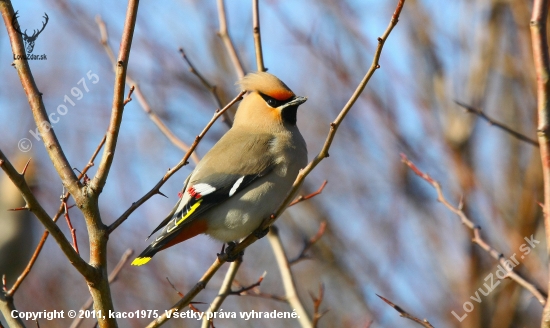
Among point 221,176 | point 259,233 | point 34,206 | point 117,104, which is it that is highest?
point 221,176

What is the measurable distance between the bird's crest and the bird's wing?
0.31 metres

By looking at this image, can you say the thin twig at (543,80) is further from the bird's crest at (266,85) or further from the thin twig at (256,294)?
the bird's crest at (266,85)

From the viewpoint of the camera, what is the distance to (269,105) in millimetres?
4609

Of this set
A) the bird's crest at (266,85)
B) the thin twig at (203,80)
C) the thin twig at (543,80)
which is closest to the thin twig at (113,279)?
the thin twig at (203,80)

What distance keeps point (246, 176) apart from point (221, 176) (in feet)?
0.50

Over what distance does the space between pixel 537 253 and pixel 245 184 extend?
3.25m

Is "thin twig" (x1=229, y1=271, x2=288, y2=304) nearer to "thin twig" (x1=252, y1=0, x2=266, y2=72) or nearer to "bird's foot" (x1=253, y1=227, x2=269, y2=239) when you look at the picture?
"bird's foot" (x1=253, y1=227, x2=269, y2=239)

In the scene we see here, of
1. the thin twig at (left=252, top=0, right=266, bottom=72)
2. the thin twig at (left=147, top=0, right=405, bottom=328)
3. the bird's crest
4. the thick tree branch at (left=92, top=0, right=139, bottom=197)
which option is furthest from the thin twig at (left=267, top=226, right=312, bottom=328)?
the thick tree branch at (left=92, top=0, right=139, bottom=197)

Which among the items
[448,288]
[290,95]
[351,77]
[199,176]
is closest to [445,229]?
[448,288]

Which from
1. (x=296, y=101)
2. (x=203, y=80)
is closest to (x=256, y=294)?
(x=296, y=101)

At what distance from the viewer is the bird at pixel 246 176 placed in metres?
3.94

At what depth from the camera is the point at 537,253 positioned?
604 cm

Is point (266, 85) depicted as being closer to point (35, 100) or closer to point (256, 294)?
point (256, 294)

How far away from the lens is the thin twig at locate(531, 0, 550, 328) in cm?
219
